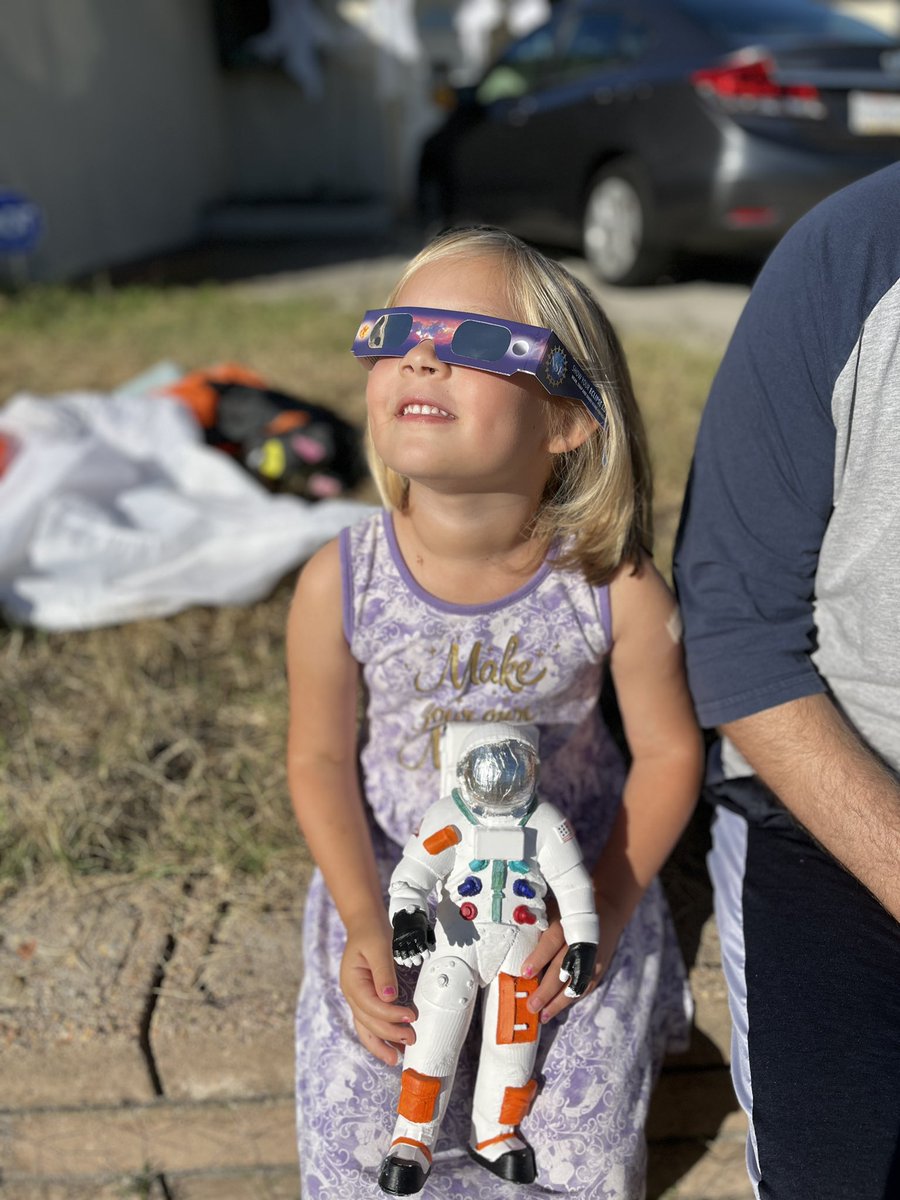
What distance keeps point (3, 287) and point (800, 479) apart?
22.3 feet

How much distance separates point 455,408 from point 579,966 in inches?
28.2

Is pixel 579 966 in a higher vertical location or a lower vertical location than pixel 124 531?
higher

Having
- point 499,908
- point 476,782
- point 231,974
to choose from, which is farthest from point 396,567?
point 231,974

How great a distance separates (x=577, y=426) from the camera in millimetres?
1518

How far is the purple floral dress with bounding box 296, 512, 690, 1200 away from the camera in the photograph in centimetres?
140

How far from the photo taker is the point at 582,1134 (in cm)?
140

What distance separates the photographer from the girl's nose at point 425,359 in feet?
4.38

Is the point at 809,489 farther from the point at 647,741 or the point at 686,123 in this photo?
the point at 686,123

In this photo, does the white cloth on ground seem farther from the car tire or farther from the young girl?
the car tire

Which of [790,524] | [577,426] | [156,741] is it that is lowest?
[156,741]

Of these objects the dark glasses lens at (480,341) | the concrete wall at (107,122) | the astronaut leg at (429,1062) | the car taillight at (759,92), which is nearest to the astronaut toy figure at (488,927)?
the astronaut leg at (429,1062)

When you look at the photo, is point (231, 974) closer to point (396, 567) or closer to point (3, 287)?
point (396, 567)

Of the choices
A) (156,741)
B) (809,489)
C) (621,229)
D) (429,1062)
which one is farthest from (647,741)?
(621,229)

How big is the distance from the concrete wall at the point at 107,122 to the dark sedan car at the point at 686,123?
3544 millimetres
